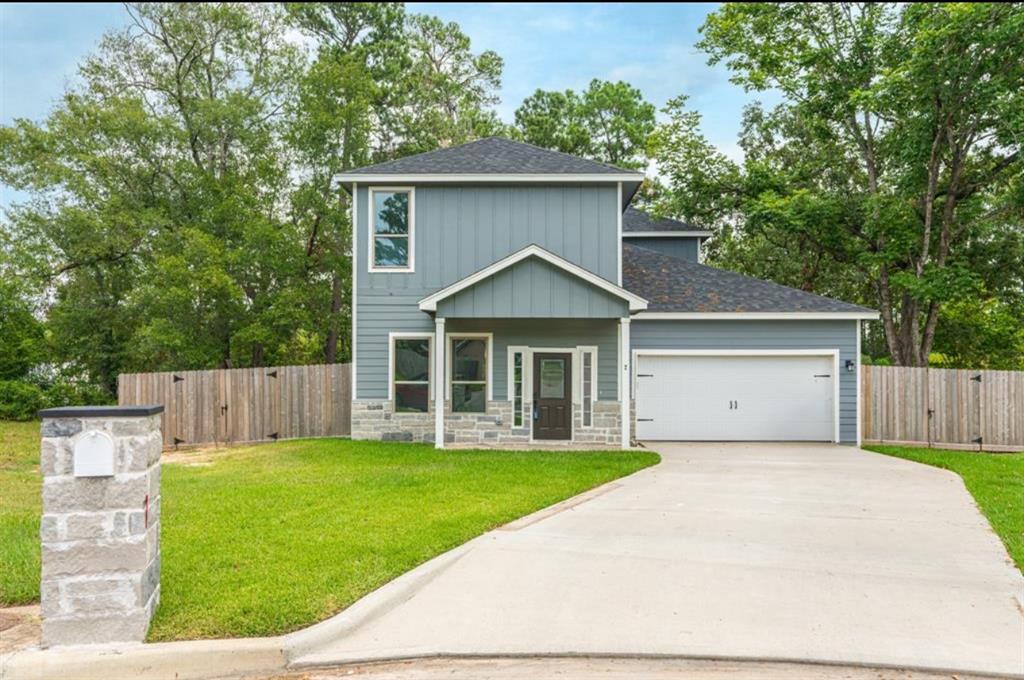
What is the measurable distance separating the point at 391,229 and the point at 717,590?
34.3 ft

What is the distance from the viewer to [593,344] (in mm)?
12852

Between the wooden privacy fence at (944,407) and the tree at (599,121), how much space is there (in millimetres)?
16475

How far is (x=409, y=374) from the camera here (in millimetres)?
13203

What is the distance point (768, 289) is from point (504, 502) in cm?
972

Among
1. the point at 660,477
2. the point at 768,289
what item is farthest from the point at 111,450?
the point at 768,289

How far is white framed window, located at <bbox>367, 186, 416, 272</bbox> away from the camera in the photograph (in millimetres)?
13211

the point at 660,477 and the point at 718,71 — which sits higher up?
the point at 718,71

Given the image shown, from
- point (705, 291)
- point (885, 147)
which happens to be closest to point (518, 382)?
point (705, 291)

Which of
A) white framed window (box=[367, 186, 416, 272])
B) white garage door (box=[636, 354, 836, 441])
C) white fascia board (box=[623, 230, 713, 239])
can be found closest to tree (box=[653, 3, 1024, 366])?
white fascia board (box=[623, 230, 713, 239])

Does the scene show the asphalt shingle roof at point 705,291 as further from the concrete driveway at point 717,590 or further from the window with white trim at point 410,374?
the concrete driveway at point 717,590

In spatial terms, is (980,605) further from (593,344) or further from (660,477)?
(593,344)

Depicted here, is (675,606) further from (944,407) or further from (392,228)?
(944,407)

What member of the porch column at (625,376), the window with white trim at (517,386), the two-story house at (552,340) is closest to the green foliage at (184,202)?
the two-story house at (552,340)

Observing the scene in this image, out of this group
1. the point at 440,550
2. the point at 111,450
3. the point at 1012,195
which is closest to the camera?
the point at 111,450
